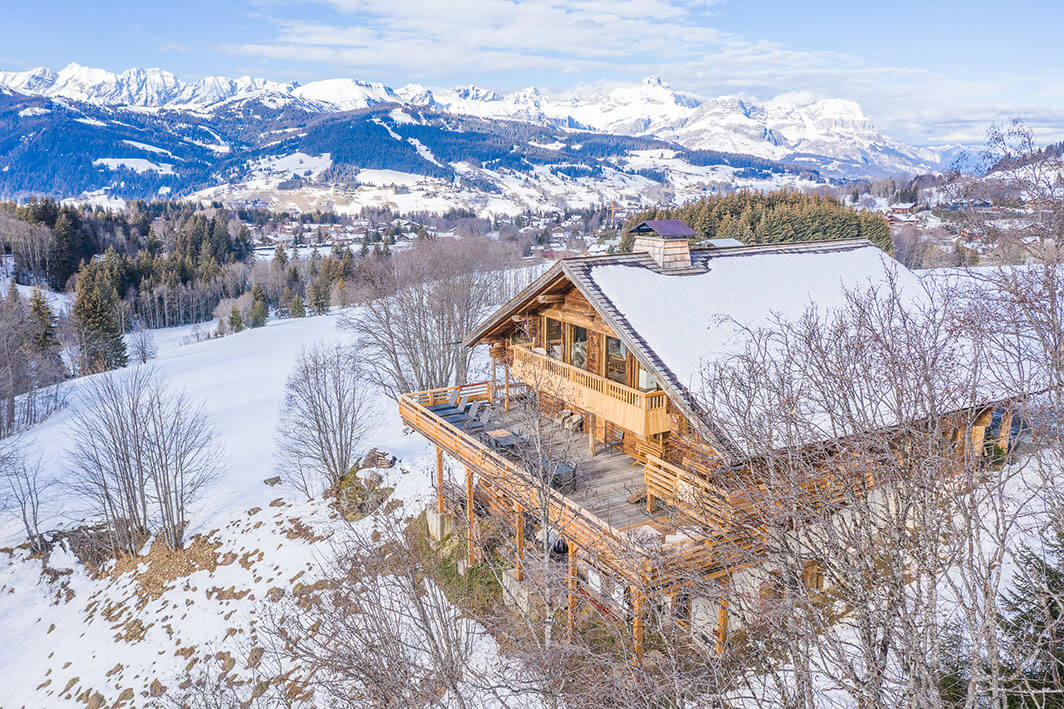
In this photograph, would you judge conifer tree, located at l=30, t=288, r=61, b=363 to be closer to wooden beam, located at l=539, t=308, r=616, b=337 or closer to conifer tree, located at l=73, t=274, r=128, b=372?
conifer tree, located at l=73, t=274, r=128, b=372

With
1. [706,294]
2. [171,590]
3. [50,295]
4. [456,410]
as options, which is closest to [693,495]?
[706,294]

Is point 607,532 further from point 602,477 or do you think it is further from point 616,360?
point 616,360

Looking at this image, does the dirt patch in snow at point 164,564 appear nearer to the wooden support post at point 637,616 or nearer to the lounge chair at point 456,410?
the lounge chair at point 456,410

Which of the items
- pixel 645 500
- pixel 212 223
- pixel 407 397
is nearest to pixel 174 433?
pixel 407 397

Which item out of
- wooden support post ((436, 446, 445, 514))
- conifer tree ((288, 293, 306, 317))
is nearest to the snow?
conifer tree ((288, 293, 306, 317))

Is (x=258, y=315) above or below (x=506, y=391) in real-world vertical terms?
below
